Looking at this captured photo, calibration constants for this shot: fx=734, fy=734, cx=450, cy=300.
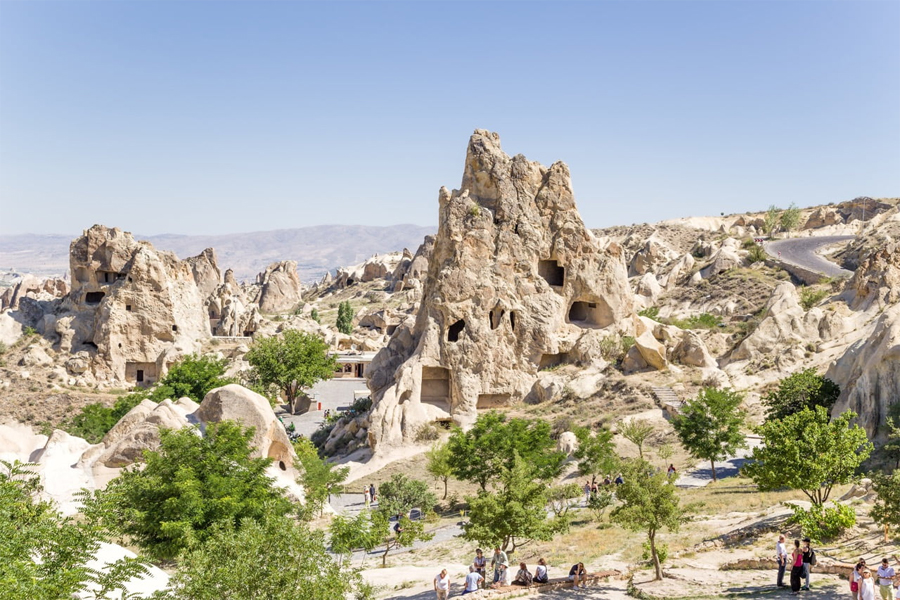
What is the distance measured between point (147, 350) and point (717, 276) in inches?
2219

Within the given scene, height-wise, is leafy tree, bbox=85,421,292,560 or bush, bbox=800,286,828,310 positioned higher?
bush, bbox=800,286,828,310

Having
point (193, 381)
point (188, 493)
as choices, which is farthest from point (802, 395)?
point (193, 381)

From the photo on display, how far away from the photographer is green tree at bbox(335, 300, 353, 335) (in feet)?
290

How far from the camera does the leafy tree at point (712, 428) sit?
30.6 m

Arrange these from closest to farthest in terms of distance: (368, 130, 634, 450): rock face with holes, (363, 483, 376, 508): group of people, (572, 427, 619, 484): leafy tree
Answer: (572, 427, 619, 484): leafy tree
(363, 483, 376, 508): group of people
(368, 130, 634, 450): rock face with holes

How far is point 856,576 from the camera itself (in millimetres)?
15359

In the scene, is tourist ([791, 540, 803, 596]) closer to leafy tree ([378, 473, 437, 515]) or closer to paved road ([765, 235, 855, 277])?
leafy tree ([378, 473, 437, 515])

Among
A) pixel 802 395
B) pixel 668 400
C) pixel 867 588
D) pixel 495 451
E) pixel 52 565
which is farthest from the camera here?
pixel 668 400

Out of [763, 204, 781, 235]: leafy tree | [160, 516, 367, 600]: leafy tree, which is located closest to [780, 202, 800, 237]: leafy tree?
[763, 204, 781, 235]: leafy tree

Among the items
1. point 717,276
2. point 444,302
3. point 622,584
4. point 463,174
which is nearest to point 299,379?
point 444,302

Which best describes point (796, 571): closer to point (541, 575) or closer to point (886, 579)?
point (886, 579)

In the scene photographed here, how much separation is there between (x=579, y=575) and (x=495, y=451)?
11.2 metres

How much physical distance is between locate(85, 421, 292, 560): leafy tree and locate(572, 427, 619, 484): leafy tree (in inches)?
560

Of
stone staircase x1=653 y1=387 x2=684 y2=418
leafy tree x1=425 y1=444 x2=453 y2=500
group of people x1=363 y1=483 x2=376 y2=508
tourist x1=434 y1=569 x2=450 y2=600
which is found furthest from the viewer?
stone staircase x1=653 y1=387 x2=684 y2=418
